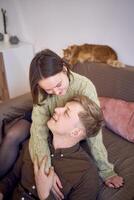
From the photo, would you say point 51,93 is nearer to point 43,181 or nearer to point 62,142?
point 62,142

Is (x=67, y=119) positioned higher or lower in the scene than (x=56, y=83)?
lower

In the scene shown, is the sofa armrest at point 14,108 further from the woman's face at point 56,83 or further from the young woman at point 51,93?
the woman's face at point 56,83

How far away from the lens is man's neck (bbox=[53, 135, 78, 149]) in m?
1.09

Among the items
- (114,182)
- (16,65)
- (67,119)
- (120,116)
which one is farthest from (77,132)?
(16,65)

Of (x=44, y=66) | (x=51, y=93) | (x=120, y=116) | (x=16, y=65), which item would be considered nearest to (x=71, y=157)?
(x=51, y=93)

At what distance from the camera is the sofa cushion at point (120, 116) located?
1.57 m

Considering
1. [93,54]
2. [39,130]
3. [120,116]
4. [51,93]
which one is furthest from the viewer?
[93,54]

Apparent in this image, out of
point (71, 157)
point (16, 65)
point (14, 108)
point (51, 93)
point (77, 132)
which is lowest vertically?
point (16, 65)

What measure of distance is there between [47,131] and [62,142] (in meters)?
0.20

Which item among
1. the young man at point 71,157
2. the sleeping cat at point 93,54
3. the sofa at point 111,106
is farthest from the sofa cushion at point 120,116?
the young man at point 71,157

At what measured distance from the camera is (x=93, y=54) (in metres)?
2.02

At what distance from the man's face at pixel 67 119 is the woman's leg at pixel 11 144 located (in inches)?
18.7

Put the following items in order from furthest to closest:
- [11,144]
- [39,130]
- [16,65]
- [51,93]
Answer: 1. [16,65]
2. [11,144]
3. [39,130]
4. [51,93]

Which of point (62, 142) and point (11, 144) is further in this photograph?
point (11, 144)
